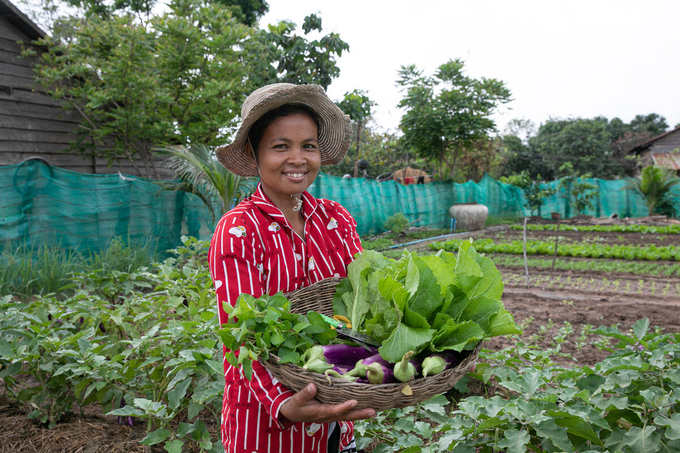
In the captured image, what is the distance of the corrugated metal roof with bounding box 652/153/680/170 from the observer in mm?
24438

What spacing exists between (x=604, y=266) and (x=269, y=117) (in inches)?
346

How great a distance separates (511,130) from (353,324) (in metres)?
54.3

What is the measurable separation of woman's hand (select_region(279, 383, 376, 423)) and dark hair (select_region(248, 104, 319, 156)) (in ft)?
2.82

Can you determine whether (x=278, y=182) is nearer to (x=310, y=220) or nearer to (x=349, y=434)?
(x=310, y=220)

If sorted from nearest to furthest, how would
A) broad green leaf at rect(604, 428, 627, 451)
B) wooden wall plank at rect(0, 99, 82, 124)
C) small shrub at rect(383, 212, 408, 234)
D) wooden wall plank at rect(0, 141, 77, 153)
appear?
broad green leaf at rect(604, 428, 627, 451)
wooden wall plank at rect(0, 141, 77, 153)
wooden wall plank at rect(0, 99, 82, 124)
small shrub at rect(383, 212, 408, 234)

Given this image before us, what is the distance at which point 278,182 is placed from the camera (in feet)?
4.80

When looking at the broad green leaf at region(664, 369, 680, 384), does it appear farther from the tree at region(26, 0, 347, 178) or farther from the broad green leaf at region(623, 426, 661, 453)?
the tree at region(26, 0, 347, 178)

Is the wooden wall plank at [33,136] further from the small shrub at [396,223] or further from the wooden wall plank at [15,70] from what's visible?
the small shrub at [396,223]

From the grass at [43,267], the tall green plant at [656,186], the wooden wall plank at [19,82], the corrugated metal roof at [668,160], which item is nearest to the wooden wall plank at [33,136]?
the wooden wall plank at [19,82]

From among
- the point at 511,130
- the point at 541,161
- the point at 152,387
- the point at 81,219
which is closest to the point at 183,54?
the point at 81,219

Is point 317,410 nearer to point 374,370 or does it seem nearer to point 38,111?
point 374,370

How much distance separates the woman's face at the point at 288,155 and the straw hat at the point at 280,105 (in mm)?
68

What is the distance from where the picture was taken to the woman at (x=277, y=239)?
4.15ft

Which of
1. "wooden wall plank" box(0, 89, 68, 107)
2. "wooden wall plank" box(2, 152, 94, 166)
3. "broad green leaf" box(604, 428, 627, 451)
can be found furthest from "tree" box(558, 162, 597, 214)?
"wooden wall plank" box(0, 89, 68, 107)
